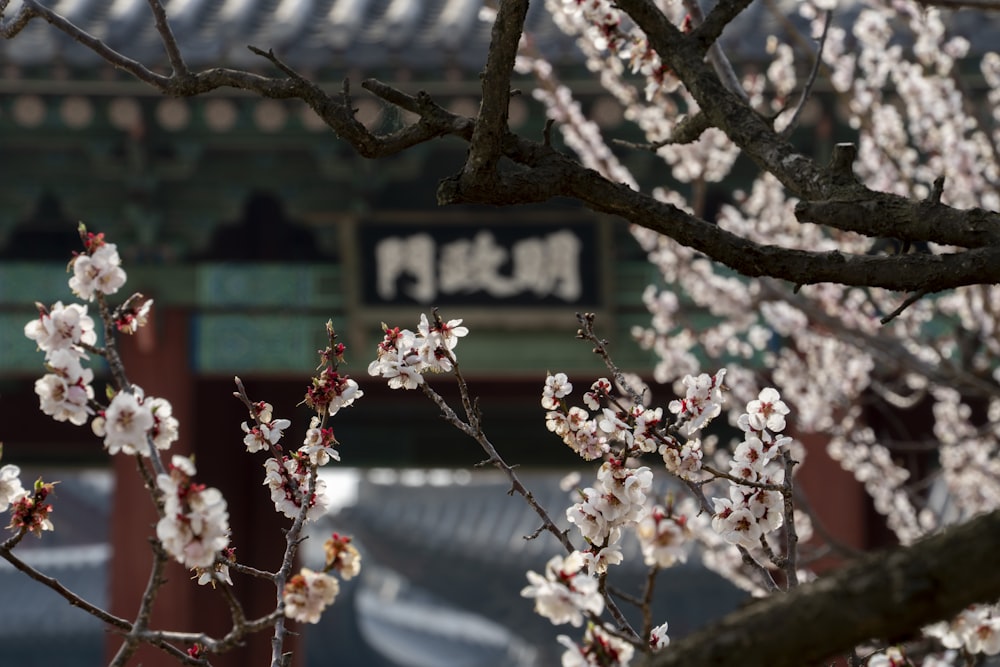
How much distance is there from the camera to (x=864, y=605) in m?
1.66

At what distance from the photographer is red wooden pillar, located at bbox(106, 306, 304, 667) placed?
8.53 m

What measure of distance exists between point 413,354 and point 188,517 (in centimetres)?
101

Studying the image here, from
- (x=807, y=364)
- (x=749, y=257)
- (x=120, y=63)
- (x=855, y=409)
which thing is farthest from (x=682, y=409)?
(x=807, y=364)

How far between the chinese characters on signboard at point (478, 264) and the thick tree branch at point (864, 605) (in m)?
6.97

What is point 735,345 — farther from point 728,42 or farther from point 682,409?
point 682,409

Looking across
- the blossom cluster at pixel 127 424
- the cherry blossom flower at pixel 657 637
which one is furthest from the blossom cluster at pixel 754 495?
the blossom cluster at pixel 127 424

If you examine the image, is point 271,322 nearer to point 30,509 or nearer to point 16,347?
point 16,347

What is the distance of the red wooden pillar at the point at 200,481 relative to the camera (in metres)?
8.53

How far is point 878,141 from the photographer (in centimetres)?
618

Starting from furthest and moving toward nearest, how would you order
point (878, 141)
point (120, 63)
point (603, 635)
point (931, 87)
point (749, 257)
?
point (931, 87) → point (878, 141) → point (120, 63) → point (749, 257) → point (603, 635)

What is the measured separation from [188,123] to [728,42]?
3162 millimetres

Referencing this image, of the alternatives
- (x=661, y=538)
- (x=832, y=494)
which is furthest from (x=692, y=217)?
(x=832, y=494)

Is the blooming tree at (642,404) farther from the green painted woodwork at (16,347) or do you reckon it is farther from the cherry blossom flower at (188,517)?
the green painted woodwork at (16,347)

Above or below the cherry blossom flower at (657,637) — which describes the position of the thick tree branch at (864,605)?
above
